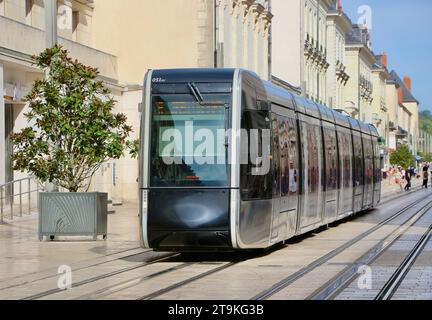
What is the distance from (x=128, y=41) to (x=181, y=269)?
3164 cm

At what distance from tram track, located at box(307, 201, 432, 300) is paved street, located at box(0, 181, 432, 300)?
4.7 inches

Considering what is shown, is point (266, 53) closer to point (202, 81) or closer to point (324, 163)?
point (324, 163)

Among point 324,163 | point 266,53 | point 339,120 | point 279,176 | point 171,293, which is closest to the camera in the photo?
point 171,293

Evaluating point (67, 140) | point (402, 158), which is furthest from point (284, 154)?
point (402, 158)

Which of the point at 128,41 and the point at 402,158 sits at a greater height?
the point at 128,41

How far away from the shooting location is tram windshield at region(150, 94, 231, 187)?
659 inches

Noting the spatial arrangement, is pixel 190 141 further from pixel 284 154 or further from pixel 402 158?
pixel 402 158

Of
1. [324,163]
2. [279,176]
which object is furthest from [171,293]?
[324,163]

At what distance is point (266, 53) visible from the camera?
61.6 meters

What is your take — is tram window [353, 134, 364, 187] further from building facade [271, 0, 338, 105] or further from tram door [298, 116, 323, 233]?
building facade [271, 0, 338, 105]

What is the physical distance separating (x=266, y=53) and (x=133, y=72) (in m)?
16.6

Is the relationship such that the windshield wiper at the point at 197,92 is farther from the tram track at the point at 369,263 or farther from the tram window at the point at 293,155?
the tram window at the point at 293,155

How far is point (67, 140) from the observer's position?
22219 millimetres
